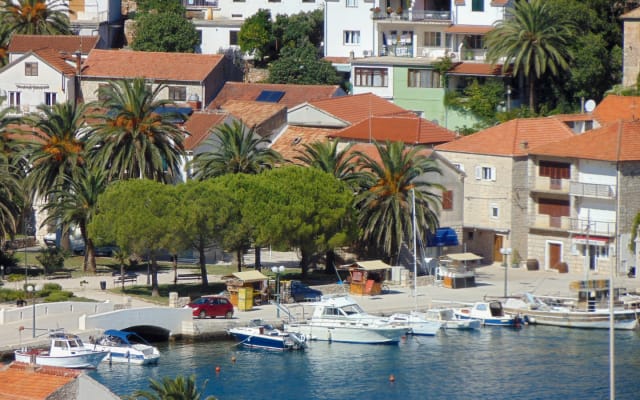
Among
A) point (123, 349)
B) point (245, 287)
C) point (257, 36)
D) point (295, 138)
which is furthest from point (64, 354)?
point (257, 36)

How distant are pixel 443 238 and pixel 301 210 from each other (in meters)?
12.5

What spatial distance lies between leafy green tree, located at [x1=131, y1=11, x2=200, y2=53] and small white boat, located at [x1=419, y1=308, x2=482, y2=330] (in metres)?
50.3

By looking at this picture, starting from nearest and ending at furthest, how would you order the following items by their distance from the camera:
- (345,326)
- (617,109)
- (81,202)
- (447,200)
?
1. (345,326)
2. (81,202)
3. (447,200)
4. (617,109)

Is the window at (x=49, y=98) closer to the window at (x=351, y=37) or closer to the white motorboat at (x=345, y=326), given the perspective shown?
the window at (x=351, y=37)

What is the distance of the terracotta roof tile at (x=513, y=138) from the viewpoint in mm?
115875

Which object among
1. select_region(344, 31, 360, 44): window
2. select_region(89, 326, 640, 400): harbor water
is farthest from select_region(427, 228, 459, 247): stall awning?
select_region(344, 31, 360, 44): window

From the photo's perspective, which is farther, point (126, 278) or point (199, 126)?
point (199, 126)

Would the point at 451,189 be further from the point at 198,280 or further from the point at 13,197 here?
the point at 13,197

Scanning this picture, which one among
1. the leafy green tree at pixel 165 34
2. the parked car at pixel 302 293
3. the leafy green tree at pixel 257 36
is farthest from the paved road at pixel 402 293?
the leafy green tree at pixel 165 34

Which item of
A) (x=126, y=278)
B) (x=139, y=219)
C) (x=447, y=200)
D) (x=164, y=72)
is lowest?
Answer: (x=126, y=278)

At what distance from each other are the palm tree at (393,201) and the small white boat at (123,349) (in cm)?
1931

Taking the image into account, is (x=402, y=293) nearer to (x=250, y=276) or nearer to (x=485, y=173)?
(x=250, y=276)

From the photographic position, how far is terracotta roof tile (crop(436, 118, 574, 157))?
116m

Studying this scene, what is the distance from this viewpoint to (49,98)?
131 metres
